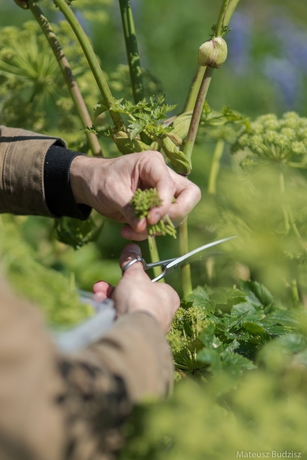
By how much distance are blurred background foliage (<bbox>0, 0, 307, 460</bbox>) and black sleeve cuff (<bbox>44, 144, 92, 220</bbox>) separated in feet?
0.72

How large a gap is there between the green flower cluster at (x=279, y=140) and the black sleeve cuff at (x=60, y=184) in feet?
1.64

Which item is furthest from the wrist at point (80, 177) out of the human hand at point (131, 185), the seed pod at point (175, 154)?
the seed pod at point (175, 154)

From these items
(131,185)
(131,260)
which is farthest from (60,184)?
(131,260)

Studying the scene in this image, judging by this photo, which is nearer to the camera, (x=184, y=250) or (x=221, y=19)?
(x=221, y=19)

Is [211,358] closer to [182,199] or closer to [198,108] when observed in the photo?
[182,199]

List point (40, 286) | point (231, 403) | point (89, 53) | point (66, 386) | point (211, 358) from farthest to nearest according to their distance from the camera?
point (89, 53) → point (231, 403) → point (211, 358) → point (40, 286) → point (66, 386)

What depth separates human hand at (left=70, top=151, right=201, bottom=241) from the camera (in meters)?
1.19

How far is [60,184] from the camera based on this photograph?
1469 mm

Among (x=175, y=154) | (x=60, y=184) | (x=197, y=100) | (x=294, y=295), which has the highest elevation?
(x=197, y=100)

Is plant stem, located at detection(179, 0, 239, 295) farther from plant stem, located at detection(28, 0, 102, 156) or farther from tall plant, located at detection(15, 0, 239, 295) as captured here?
plant stem, located at detection(28, 0, 102, 156)

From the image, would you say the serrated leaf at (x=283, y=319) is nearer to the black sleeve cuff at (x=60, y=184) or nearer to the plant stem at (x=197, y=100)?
the plant stem at (x=197, y=100)

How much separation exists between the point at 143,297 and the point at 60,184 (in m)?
0.56

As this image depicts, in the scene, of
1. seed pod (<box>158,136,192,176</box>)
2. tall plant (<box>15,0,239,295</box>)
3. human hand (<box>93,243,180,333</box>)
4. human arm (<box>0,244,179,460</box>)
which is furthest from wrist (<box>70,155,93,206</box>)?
human arm (<box>0,244,179,460</box>)

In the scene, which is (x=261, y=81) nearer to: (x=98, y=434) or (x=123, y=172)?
(x=123, y=172)
